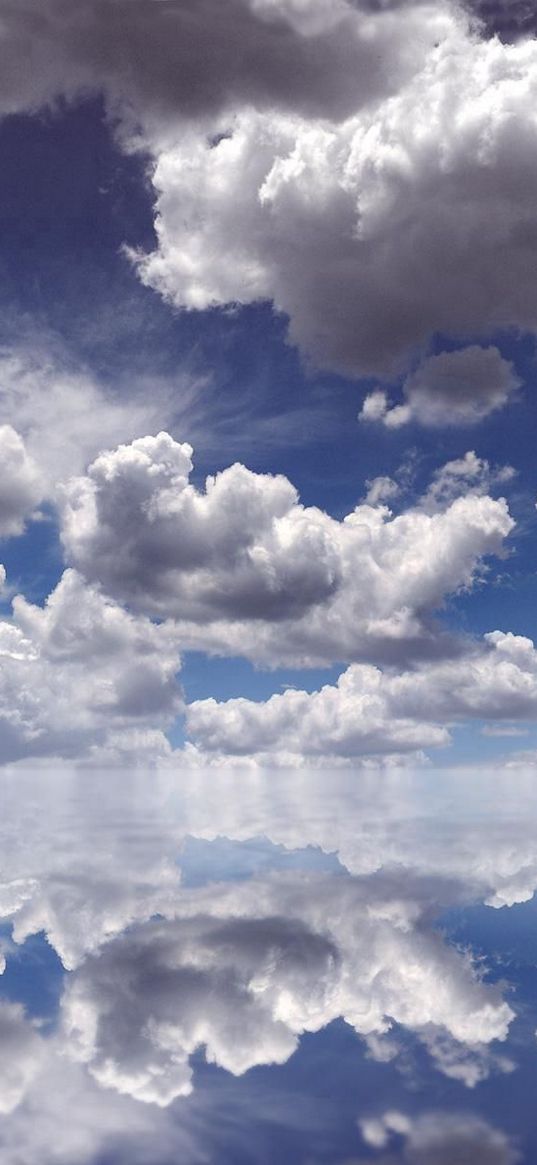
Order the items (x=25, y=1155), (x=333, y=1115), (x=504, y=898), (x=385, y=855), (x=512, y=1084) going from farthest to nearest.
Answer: (x=385, y=855)
(x=504, y=898)
(x=512, y=1084)
(x=333, y=1115)
(x=25, y=1155)

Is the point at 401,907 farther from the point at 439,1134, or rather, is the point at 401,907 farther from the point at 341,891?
the point at 439,1134

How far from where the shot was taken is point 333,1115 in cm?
2945

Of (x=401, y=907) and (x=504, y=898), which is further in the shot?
(x=504, y=898)

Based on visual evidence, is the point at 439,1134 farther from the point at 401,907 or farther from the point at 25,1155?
the point at 401,907

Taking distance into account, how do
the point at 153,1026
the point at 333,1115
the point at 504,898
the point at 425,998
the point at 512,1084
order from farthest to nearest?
the point at 504,898, the point at 425,998, the point at 153,1026, the point at 512,1084, the point at 333,1115

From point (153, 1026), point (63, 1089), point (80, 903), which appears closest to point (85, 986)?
point (153, 1026)

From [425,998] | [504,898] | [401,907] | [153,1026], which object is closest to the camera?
[153,1026]

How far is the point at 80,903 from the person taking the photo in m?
82.3

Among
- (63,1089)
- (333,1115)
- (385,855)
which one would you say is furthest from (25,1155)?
(385,855)

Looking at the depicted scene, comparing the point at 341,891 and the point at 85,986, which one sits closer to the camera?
the point at 85,986

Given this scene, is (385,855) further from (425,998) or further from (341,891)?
(425,998)

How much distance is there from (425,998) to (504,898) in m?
45.8

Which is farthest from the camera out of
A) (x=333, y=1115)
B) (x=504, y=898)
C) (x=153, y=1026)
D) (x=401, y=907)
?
(x=504, y=898)

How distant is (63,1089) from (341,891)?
63.4 meters
